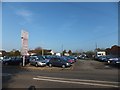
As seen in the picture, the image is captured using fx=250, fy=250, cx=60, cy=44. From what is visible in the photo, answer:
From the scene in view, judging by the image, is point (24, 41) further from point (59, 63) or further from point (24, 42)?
point (59, 63)

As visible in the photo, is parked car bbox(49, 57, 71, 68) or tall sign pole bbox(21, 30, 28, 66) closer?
parked car bbox(49, 57, 71, 68)

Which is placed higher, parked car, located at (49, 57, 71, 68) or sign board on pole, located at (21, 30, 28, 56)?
sign board on pole, located at (21, 30, 28, 56)

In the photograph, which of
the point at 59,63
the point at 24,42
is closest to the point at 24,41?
the point at 24,42

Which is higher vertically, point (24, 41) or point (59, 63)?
point (24, 41)

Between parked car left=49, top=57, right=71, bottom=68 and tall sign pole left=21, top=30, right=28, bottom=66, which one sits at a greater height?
tall sign pole left=21, top=30, right=28, bottom=66

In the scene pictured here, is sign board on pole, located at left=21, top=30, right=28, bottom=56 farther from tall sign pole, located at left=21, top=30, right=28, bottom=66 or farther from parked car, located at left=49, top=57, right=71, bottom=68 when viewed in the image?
parked car, located at left=49, top=57, right=71, bottom=68

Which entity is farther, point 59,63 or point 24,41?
point 24,41

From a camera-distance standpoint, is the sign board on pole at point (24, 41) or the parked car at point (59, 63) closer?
the parked car at point (59, 63)

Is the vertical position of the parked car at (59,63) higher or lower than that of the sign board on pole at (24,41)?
lower

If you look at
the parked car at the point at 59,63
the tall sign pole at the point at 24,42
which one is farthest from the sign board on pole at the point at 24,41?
the parked car at the point at 59,63

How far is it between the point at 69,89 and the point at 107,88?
7.12 ft

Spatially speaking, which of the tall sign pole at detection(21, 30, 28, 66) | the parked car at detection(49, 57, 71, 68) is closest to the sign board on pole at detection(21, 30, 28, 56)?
the tall sign pole at detection(21, 30, 28, 66)

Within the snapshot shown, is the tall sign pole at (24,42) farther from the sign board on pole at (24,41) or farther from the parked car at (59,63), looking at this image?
the parked car at (59,63)

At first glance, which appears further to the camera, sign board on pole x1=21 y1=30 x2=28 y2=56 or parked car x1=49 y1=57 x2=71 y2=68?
sign board on pole x1=21 y1=30 x2=28 y2=56
